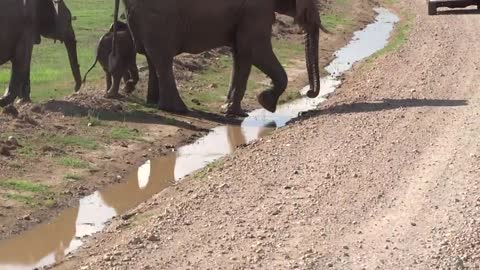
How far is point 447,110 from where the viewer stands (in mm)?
17656

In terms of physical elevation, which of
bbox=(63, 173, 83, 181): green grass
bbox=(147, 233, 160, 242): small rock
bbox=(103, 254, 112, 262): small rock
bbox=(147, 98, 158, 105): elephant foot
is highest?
bbox=(103, 254, 112, 262): small rock

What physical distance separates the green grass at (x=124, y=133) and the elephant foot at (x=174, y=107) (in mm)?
1673

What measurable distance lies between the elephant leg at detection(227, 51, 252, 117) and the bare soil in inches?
10.6

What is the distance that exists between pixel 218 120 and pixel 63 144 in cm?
368

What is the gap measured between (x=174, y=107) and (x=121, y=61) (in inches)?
54.1

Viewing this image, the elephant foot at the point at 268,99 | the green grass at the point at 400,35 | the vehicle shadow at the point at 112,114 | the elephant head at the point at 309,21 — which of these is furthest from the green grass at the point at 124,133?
the green grass at the point at 400,35

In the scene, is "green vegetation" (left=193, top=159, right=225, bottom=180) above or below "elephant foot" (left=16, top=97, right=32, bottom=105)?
above

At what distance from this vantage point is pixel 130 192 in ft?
48.0

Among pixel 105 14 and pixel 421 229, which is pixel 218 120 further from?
pixel 105 14

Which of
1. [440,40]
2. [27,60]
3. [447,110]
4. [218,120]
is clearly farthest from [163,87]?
[440,40]

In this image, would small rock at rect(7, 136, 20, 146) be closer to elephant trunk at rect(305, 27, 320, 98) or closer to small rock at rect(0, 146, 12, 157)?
small rock at rect(0, 146, 12, 157)

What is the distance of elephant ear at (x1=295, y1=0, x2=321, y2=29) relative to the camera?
19391mm

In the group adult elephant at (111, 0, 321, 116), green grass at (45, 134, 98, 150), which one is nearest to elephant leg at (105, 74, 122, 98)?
adult elephant at (111, 0, 321, 116)

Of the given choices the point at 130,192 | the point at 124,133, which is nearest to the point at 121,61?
the point at 124,133
